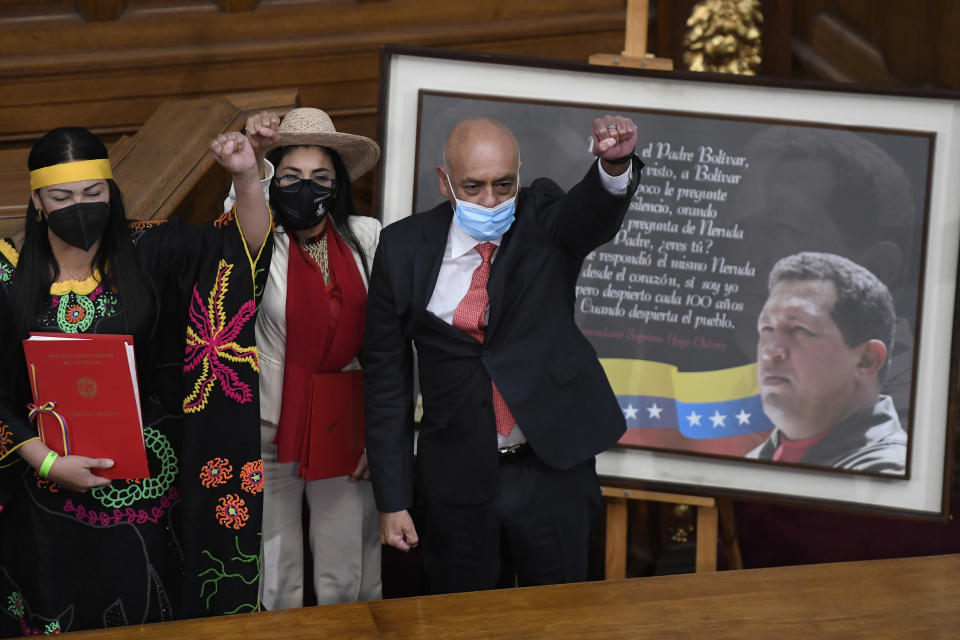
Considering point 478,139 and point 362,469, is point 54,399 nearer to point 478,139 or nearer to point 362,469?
point 362,469

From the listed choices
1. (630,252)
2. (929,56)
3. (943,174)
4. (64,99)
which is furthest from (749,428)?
(64,99)

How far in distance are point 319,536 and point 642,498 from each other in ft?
2.79

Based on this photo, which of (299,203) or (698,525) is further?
(698,525)

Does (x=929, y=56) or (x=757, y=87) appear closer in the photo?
(x=757, y=87)

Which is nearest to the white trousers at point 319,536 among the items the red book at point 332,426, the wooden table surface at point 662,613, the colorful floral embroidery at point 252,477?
the red book at point 332,426

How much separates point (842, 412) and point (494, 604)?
1424 mm

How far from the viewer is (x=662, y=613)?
5.40 ft

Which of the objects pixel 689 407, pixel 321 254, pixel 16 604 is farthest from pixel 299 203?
pixel 689 407

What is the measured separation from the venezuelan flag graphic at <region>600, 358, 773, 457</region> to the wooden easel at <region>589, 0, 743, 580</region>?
0.45ft

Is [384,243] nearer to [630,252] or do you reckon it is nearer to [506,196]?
[506,196]

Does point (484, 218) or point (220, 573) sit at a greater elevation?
point (484, 218)

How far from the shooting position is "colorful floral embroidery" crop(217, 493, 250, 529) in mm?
2189

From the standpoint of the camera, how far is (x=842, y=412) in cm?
274

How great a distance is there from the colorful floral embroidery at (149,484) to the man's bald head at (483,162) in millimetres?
805
